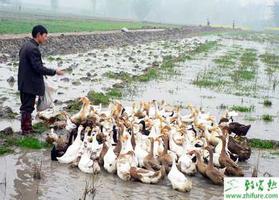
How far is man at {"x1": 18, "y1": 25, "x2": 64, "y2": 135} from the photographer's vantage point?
36.8 feet

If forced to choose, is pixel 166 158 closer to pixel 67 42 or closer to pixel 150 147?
pixel 150 147

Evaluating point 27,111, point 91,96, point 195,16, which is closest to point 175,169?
point 27,111

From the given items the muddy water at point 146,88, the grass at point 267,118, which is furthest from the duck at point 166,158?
the grass at point 267,118

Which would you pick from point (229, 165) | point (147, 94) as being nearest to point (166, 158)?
point (229, 165)

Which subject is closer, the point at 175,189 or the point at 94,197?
the point at 94,197

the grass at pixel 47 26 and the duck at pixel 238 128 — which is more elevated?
the grass at pixel 47 26

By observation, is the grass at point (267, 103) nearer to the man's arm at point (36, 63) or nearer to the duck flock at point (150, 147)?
the duck flock at point (150, 147)

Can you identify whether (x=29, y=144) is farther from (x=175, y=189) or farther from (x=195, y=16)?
(x=195, y=16)

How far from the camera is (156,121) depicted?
11.5 m

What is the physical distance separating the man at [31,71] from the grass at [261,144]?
4985 mm

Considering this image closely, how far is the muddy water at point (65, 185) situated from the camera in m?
8.49

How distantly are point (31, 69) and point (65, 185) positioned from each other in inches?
133

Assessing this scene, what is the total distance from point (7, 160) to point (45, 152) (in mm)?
967

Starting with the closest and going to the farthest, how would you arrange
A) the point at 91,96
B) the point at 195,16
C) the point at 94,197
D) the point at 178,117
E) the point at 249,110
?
1. the point at 94,197
2. the point at 178,117
3. the point at 91,96
4. the point at 249,110
5. the point at 195,16
